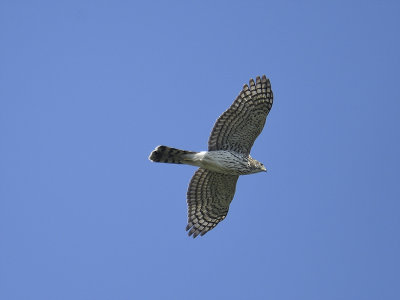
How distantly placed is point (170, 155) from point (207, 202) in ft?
5.54

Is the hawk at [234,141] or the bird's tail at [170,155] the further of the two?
the hawk at [234,141]

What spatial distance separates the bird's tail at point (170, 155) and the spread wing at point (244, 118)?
56cm

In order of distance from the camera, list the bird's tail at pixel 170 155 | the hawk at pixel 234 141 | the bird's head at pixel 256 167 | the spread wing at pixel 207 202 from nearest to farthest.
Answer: the bird's tail at pixel 170 155, the hawk at pixel 234 141, the bird's head at pixel 256 167, the spread wing at pixel 207 202

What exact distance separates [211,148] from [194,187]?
3.91 ft

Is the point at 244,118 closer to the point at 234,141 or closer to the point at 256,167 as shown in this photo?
the point at 234,141

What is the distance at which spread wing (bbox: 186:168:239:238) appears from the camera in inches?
640

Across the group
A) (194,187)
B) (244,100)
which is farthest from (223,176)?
(244,100)

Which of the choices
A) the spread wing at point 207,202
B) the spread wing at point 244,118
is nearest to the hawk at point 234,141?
the spread wing at point 244,118

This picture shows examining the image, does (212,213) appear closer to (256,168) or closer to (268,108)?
(256,168)

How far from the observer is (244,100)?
15562mm

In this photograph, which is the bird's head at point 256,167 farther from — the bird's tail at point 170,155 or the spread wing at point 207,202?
the bird's tail at point 170,155

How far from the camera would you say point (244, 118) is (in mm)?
15500

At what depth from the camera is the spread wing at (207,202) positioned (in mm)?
16266

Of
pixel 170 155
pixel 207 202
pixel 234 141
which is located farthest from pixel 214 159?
pixel 207 202
